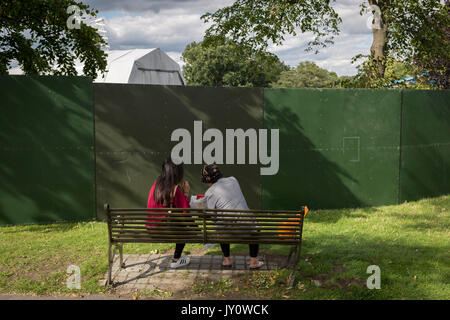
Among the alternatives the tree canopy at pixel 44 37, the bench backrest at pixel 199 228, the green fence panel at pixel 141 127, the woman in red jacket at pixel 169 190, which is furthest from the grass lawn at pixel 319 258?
the tree canopy at pixel 44 37

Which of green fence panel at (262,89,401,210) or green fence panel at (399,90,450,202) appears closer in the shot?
green fence panel at (262,89,401,210)

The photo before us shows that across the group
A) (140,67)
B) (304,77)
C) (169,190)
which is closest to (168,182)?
(169,190)

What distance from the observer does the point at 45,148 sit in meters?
7.16

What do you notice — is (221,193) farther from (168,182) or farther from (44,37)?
(44,37)

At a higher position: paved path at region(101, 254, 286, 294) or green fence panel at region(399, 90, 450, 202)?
green fence panel at region(399, 90, 450, 202)

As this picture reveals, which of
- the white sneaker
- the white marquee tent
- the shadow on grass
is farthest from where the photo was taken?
the white marquee tent

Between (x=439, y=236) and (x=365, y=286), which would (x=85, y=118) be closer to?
(x=365, y=286)

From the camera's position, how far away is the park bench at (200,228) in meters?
4.77

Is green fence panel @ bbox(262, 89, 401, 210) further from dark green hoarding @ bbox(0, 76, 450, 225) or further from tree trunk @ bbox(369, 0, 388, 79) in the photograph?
tree trunk @ bbox(369, 0, 388, 79)

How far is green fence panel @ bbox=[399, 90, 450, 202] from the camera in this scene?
890 centimetres

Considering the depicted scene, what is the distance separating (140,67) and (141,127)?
73.5 feet

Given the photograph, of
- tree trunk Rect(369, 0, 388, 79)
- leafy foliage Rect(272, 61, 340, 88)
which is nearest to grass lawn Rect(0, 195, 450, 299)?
tree trunk Rect(369, 0, 388, 79)

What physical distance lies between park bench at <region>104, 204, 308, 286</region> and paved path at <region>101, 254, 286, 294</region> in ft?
1.02

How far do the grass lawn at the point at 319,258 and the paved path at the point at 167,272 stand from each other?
0.61ft
